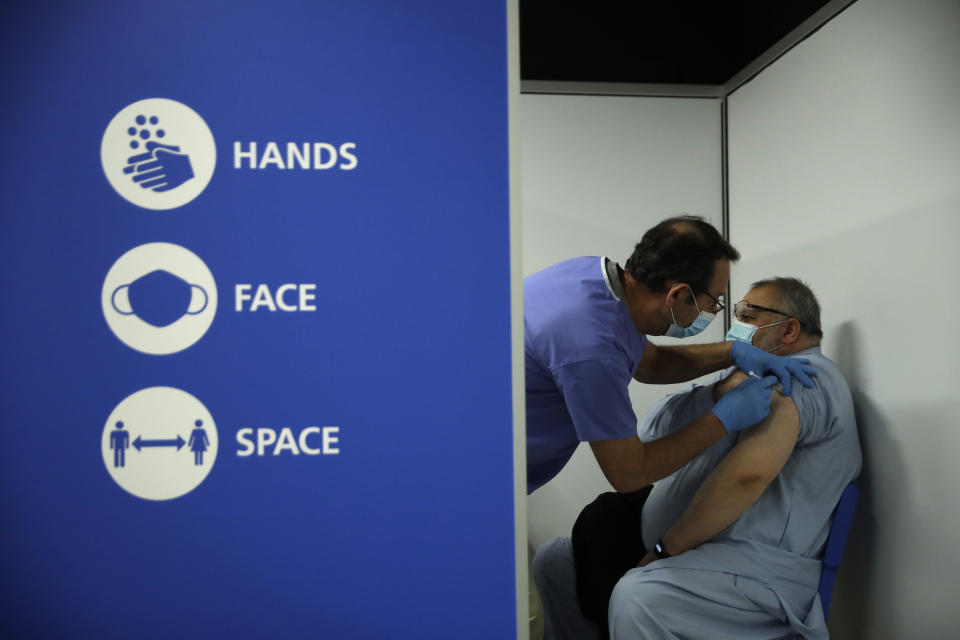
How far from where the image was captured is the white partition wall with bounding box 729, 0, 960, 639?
1811 mm

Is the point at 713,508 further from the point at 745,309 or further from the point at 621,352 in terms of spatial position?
the point at 745,309

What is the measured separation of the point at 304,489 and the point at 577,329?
2.89ft

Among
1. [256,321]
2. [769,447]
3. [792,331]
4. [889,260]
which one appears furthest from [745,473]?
[256,321]

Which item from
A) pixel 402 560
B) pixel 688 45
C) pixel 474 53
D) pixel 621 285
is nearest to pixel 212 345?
pixel 402 560

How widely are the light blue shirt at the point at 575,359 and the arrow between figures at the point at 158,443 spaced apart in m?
0.88

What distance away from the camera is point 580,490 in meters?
3.01

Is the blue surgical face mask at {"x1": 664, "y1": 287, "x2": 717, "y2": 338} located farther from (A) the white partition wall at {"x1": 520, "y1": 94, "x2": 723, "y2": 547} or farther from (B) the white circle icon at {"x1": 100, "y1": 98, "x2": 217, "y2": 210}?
(B) the white circle icon at {"x1": 100, "y1": 98, "x2": 217, "y2": 210}

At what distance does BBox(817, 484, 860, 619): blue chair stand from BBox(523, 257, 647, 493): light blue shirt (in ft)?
2.15

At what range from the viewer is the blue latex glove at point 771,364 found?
2002 mm

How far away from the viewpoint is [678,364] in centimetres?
243

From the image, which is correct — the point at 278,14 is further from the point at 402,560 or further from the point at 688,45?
the point at 688,45

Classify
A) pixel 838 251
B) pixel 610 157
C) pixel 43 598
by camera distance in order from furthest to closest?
pixel 610 157 → pixel 838 251 → pixel 43 598

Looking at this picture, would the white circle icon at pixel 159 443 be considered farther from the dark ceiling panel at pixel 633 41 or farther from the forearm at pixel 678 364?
the dark ceiling panel at pixel 633 41

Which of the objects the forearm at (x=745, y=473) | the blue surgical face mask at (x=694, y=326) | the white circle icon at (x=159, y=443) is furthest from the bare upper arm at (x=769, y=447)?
the white circle icon at (x=159, y=443)
